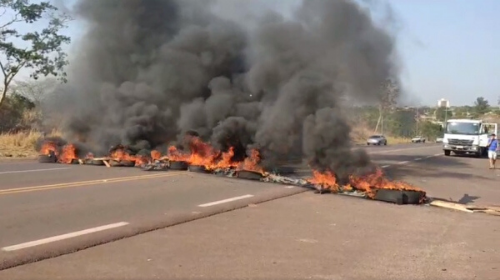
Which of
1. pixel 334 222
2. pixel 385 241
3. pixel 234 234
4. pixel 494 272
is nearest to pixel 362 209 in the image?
pixel 334 222

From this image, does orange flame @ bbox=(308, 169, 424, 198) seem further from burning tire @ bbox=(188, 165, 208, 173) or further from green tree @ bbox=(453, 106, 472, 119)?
green tree @ bbox=(453, 106, 472, 119)

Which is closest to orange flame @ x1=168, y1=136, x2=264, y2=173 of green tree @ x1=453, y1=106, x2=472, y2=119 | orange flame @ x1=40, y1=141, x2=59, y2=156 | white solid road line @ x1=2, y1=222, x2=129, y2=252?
orange flame @ x1=40, y1=141, x2=59, y2=156

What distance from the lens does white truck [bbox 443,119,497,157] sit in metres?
32.7

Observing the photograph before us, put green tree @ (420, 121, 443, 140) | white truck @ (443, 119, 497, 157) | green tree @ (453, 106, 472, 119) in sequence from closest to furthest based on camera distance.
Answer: white truck @ (443, 119, 497, 157)
green tree @ (420, 121, 443, 140)
green tree @ (453, 106, 472, 119)

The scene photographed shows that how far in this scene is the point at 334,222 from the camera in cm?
816

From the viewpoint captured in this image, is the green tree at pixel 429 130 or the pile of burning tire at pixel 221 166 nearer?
the pile of burning tire at pixel 221 166

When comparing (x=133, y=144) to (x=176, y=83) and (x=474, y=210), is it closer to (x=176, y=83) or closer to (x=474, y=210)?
(x=176, y=83)

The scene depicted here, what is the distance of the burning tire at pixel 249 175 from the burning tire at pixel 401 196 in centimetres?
379

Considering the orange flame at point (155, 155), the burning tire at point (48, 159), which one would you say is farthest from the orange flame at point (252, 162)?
the burning tire at point (48, 159)

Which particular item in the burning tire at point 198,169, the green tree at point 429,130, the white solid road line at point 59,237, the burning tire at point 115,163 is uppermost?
the green tree at point 429,130

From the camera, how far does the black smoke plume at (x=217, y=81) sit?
48.4 feet

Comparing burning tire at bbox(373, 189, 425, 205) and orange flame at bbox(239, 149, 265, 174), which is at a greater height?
orange flame at bbox(239, 149, 265, 174)

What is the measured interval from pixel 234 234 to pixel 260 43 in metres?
12.2

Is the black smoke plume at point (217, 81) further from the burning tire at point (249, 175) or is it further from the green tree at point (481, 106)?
the green tree at point (481, 106)
